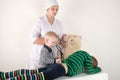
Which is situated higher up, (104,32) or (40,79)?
(104,32)

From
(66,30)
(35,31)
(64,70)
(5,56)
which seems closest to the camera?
(64,70)

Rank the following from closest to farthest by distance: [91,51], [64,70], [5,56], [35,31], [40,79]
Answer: [40,79]
[64,70]
[35,31]
[5,56]
[91,51]

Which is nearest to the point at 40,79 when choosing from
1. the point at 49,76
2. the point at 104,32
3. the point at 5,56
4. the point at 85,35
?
the point at 49,76

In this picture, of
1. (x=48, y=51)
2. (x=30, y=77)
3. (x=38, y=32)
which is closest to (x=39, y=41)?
(x=38, y=32)

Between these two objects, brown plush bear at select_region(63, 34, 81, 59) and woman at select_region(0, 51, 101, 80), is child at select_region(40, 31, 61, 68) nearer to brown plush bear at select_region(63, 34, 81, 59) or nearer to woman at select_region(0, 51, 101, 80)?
woman at select_region(0, 51, 101, 80)

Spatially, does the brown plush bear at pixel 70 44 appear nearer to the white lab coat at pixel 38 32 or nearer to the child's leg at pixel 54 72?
the white lab coat at pixel 38 32

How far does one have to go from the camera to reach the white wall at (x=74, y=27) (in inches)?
97.4

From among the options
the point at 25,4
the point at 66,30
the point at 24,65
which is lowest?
the point at 24,65

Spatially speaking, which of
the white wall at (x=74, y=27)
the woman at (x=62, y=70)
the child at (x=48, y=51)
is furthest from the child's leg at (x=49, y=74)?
the white wall at (x=74, y=27)

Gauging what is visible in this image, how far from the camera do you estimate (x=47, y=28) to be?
234 cm

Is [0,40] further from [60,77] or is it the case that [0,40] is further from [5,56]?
[60,77]

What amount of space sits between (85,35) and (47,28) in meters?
0.70

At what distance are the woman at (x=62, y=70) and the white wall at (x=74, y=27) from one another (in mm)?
672

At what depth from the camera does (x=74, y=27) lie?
281 cm
